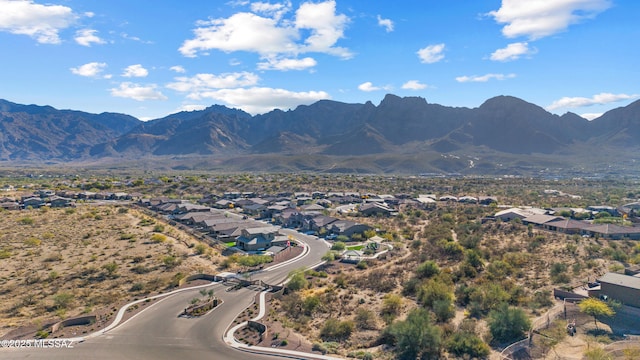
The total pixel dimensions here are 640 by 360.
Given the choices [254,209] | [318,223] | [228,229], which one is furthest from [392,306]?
[254,209]

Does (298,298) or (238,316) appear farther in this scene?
(298,298)

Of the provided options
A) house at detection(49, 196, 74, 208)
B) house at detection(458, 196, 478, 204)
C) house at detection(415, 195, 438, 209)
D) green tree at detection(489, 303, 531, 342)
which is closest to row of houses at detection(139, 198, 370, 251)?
house at detection(49, 196, 74, 208)

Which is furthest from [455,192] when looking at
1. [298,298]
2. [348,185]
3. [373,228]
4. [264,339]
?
[264,339]

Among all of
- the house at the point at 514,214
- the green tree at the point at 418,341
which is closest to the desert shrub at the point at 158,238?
the green tree at the point at 418,341

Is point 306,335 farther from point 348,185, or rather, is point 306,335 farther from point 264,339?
point 348,185

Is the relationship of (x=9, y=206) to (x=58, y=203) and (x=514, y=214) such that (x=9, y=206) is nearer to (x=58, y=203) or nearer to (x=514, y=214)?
(x=58, y=203)

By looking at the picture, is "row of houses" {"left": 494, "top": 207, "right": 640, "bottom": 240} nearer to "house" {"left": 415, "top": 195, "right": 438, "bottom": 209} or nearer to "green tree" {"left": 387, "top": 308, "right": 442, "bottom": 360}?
"house" {"left": 415, "top": 195, "right": 438, "bottom": 209}

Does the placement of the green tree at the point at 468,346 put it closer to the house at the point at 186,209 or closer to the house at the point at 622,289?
the house at the point at 622,289
